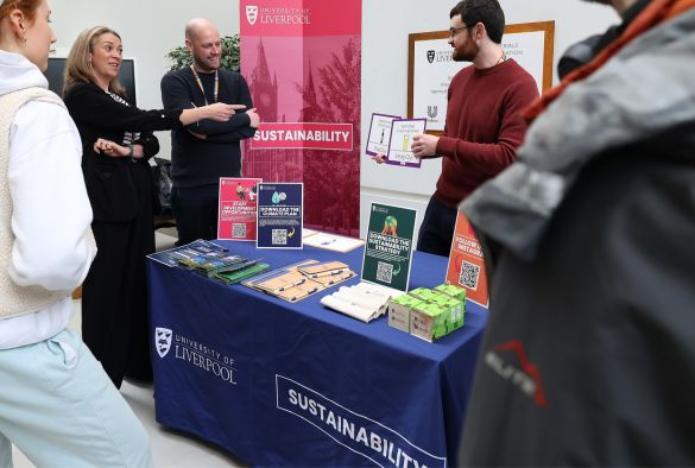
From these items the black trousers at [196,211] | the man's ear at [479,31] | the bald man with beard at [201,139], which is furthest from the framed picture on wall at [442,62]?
the black trousers at [196,211]

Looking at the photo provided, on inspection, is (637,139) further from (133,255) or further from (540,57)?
(540,57)

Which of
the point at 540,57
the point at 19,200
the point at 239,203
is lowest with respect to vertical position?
the point at 239,203

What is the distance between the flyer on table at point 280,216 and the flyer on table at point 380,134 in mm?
465

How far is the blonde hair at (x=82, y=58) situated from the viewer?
7.88 ft

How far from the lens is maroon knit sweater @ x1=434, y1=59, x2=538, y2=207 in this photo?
2.24 meters

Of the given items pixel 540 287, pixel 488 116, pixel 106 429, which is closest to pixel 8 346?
pixel 106 429

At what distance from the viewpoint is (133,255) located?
8.43 ft

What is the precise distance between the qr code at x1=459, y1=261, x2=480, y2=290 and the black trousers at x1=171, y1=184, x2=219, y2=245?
1.57 metres

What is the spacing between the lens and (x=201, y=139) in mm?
2941

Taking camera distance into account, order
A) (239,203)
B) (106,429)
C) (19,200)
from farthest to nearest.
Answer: (239,203), (106,429), (19,200)

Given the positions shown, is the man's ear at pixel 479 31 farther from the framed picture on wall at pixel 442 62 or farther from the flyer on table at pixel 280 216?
the framed picture on wall at pixel 442 62

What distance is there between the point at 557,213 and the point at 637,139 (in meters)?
0.09

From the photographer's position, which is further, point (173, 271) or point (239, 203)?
point (239, 203)

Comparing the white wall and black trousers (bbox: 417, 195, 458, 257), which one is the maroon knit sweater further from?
the white wall
